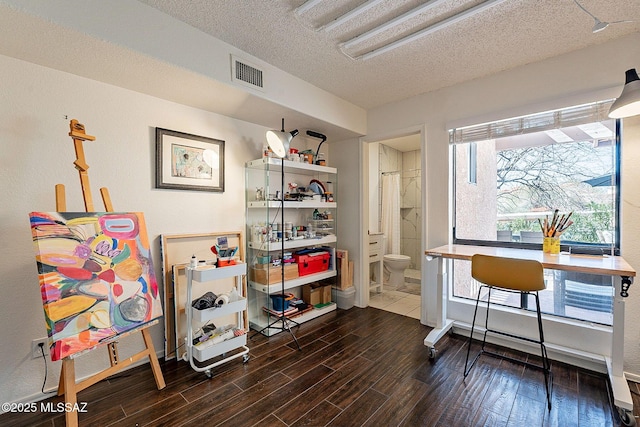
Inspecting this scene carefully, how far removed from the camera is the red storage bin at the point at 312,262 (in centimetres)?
305

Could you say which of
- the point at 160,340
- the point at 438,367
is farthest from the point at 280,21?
the point at 438,367

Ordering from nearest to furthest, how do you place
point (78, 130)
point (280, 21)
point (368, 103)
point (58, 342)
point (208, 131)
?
point (58, 342) < point (78, 130) < point (280, 21) < point (208, 131) < point (368, 103)

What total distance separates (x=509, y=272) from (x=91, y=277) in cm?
271

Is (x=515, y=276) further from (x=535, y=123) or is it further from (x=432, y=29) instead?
(x=432, y=29)

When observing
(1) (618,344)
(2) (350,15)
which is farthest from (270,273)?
(1) (618,344)

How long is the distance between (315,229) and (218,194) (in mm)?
1271

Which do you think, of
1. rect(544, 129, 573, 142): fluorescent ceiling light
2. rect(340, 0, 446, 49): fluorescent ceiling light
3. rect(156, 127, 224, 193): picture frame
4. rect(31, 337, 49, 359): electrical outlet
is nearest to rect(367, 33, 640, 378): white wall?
rect(544, 129, 573, 142): fluorescent ceiling light

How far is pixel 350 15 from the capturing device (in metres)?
1.76

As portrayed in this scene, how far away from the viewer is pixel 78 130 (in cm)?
169

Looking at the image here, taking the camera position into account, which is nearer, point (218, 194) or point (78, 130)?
point (78, 130)

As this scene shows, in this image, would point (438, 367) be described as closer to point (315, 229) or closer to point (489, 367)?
point (489, 367)

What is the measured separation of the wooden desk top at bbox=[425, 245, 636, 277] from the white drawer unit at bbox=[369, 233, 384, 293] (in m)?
1.49

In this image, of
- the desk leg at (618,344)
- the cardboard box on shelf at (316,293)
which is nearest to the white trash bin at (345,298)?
the cardboard box on shelf at (316,293)

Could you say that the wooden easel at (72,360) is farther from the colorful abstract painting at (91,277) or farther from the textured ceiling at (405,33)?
the textured ceiling at (405,33)
